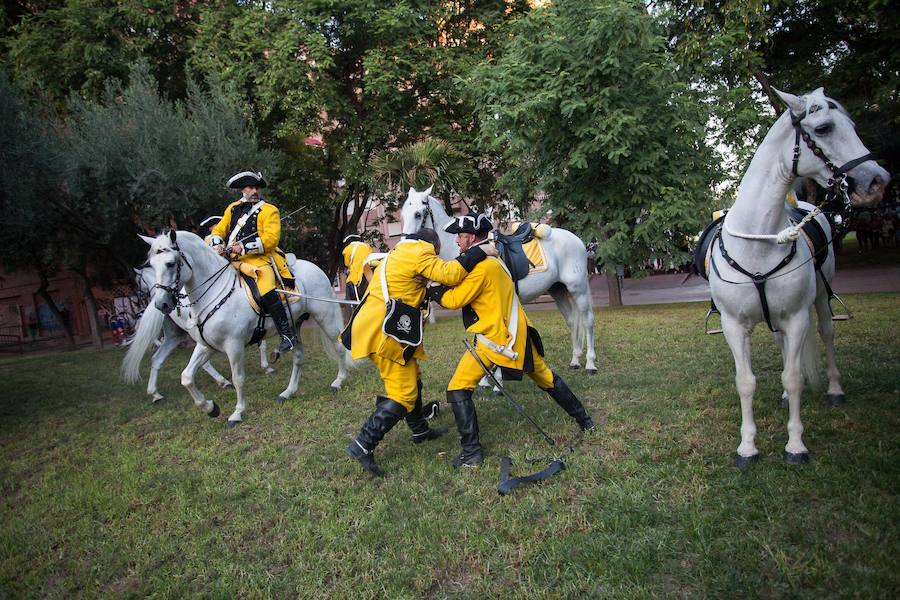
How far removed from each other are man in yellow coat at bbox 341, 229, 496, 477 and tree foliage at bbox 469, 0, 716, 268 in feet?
30.1

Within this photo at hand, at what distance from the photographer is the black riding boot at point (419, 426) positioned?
17.8 feet

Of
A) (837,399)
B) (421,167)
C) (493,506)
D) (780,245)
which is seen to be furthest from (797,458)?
(421,167)

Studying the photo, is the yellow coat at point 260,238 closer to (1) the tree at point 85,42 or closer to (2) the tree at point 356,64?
(2) the tree at point 356,64

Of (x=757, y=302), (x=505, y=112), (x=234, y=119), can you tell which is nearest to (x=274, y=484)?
(x=757, y=302)

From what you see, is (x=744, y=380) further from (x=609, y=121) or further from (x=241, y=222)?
(x=609, y=121)

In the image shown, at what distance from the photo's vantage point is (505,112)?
13.4 m

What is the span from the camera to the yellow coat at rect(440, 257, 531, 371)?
4566 millimetres

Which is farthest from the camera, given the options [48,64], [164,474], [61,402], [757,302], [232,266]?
[48,64]

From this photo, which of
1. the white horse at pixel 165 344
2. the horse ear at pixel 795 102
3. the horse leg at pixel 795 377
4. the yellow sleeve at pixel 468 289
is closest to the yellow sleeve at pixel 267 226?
the white horse at pixel 165 344

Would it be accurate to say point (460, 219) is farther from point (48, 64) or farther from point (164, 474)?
point (48, 64)

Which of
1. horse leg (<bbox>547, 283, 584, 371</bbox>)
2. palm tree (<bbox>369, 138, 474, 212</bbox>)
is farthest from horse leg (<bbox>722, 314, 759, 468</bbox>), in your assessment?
palm tree (<bbox>369, 138, 474, 212</bbox>)

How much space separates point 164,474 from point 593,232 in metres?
11.5

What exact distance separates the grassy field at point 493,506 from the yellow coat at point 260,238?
195 cm

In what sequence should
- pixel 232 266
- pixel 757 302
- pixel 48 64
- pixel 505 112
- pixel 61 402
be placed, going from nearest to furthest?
pixel 757 302
pixel 232 266
pixel 61 402
pixel 505 112
pixel 48 64
